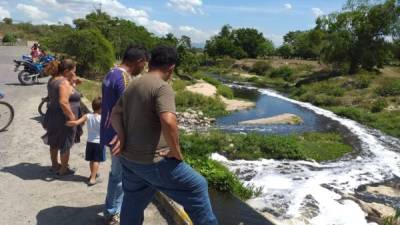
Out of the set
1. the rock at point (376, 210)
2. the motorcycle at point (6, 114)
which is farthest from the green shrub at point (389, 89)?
the motorcycle at point (6, 114)

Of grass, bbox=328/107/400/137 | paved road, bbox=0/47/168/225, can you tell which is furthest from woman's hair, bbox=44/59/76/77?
grass, bbox=328/107/400/137

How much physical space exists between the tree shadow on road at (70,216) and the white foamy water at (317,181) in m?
5.61

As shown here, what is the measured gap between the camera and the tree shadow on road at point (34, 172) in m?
7.88

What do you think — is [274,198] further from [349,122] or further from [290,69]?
[290,69]

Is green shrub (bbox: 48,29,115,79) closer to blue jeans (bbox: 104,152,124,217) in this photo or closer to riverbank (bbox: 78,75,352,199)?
riverbank (bbox: 78,75,352,199)

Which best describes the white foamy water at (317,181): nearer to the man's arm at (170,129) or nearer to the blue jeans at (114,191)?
the blue jeans at (114,191)

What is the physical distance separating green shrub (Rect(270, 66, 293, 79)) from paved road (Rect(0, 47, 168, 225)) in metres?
55.1

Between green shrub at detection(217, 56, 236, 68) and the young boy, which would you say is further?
green shrub at detection(217, 56, 236, 68)

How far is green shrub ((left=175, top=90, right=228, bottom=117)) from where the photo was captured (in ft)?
101

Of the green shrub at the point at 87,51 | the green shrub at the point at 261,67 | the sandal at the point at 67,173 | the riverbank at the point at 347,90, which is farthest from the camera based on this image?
the green shrub at the point at 261,67

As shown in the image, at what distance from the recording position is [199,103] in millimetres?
32688

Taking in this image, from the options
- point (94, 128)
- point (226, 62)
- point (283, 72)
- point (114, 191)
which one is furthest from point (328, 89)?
point (226, 62)

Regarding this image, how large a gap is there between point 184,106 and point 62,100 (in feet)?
80.3

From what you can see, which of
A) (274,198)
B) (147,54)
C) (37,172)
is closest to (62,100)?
(37,172)
